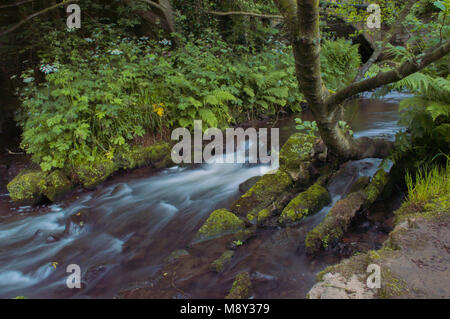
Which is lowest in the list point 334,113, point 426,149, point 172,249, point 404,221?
point 172,249

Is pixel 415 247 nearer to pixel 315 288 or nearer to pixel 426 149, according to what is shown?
pixel 315 288

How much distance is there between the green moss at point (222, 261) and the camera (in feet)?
11.2

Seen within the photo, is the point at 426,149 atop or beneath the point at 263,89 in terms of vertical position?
beneath

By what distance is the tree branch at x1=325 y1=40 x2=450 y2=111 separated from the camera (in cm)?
244

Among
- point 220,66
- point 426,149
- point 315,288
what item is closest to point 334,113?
point 426,149

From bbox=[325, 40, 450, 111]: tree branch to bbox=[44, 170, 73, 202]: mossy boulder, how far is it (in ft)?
16.6

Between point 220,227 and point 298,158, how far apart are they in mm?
1710

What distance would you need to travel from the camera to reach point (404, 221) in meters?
2.97

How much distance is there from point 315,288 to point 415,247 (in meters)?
1.03

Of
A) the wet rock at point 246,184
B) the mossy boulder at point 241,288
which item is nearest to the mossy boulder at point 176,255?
the mossy boulder at point 241,288

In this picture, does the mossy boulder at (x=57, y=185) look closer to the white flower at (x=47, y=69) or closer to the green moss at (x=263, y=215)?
the white flower at (x=47, y=69)

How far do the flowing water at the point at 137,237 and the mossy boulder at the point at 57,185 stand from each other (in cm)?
20

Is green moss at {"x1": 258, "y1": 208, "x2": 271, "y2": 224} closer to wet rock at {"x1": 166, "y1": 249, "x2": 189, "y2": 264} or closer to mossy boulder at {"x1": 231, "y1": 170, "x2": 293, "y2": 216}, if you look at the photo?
mossy boulder at {"x1": 231, "y1": 170, "x2": 293, "y2": 216}

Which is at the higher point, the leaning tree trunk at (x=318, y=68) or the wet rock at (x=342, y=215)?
the leaning tree trunk at (x=318, y=68)
